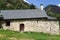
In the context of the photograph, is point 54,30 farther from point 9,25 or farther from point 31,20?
point 9,25

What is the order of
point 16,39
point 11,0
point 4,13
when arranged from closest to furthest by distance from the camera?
point 16,39 < point 4,13 < point 11,0

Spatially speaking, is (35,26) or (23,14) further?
(23,14)

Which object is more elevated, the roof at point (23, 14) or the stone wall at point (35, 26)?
the roof at point (23, 14)

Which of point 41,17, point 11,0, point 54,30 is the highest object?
point 11,0

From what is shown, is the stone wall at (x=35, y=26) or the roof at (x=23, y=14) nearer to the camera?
the stone wall at (x=35, y=26)

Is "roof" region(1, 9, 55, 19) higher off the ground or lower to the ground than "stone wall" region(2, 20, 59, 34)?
higher

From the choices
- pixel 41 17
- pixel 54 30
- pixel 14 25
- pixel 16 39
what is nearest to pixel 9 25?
pixel 14 25

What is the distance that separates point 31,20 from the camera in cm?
3975

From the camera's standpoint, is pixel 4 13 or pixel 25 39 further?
pixel 4 13

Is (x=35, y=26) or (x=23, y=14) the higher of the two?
(x=23, y=14)

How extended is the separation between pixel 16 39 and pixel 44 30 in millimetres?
Answer: 17570

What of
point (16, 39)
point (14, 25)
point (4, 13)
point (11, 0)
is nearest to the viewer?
point (16, 39)

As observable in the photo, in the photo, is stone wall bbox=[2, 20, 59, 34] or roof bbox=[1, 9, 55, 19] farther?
roof bbox=[1, 9, 55, 19]

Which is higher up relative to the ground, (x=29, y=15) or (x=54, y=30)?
(x=29, y=15)
